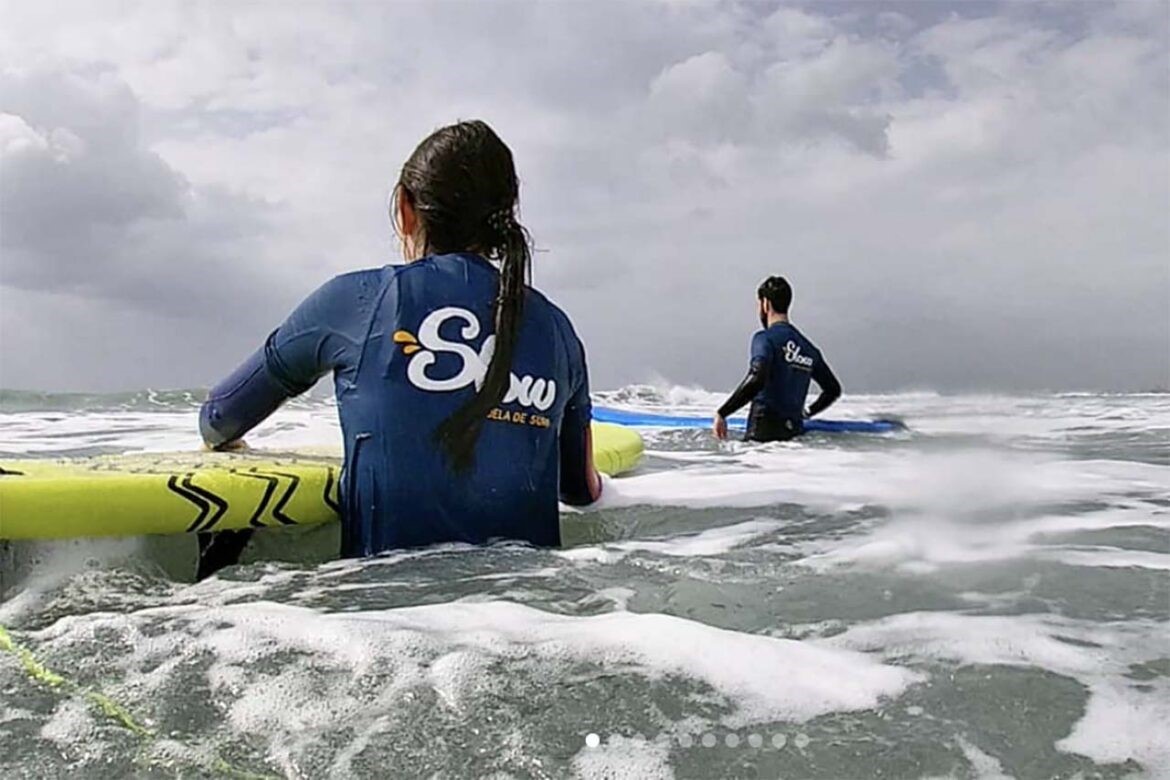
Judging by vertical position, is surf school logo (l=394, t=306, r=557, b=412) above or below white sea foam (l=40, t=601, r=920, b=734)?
above

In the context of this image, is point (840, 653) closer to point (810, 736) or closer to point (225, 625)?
point (810, 736)

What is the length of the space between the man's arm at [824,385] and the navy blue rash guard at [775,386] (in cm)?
22

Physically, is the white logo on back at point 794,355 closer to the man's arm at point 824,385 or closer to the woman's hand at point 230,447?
the man's arm at point 824,385

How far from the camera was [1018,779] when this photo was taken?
3.84 ft

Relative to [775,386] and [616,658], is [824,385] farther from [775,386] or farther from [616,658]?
[616,658]

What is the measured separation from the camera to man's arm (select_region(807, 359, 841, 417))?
678 centimetres

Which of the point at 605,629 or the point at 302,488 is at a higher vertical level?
the point at 302,488

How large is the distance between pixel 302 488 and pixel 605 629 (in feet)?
3.05

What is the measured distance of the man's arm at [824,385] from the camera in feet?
22.2

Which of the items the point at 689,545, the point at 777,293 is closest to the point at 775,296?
the point at 777,293

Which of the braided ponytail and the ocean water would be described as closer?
the ocean water

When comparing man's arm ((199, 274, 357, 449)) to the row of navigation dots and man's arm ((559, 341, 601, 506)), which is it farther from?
the row of navigation dots

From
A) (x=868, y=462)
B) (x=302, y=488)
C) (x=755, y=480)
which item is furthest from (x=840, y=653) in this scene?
(x=868, y=462)

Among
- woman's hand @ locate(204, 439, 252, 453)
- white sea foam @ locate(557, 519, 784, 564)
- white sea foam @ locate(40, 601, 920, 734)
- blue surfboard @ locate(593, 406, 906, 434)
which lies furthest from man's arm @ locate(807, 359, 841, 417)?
white sea foam @ locate(40, 601, 920, 734)
